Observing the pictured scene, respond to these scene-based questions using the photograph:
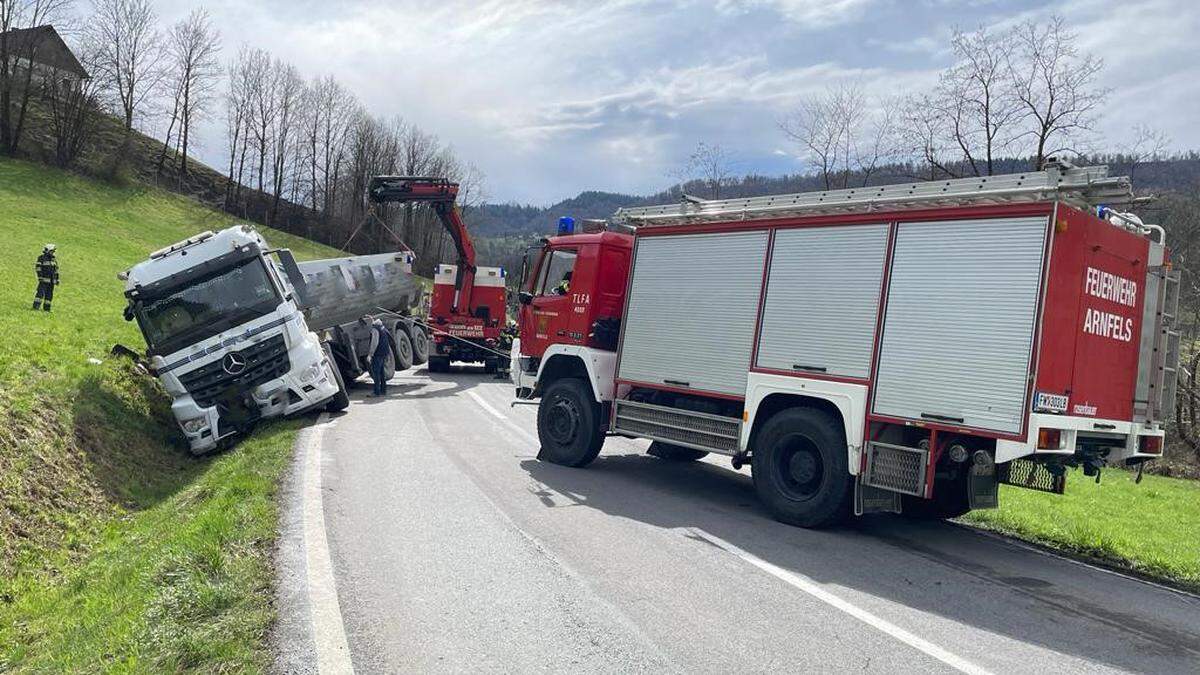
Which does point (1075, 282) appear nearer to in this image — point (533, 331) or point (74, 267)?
point (533, 331)

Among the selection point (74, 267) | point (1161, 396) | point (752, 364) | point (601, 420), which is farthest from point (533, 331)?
point (74, 267)

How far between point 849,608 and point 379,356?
1441 centimetres

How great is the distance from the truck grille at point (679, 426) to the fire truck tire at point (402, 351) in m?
13.5

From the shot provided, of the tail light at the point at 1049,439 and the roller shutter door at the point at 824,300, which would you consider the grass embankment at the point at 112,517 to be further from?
the tail light at the point at 1049,439

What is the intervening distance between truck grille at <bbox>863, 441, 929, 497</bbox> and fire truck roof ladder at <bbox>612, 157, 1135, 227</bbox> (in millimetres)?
2184

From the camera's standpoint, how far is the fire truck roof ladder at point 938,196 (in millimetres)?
6270

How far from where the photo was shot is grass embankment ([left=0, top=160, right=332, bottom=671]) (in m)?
4.67

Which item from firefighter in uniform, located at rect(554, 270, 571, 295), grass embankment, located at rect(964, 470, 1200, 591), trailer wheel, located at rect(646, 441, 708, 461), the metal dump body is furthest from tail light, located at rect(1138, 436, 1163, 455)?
the metal dump body

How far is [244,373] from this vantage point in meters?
11.9

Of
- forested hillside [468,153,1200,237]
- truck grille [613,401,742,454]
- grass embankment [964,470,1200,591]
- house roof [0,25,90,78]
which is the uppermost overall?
house roof [0,25,90,78]

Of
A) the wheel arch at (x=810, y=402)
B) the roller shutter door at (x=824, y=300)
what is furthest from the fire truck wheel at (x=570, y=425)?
the roller shutter door at (x=824, y=300)

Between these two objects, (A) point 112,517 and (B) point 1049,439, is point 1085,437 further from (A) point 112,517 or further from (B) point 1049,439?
(A) point 112,517

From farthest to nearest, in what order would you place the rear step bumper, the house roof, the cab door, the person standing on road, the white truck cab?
1. the house roof
2. the person standing on road
3. the white truck cab
4. the cab door
5. the rear step bumper

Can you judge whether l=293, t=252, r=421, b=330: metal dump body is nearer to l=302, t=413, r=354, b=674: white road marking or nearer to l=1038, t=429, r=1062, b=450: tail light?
l=302, t=413, r=354, b=674: white road marking
